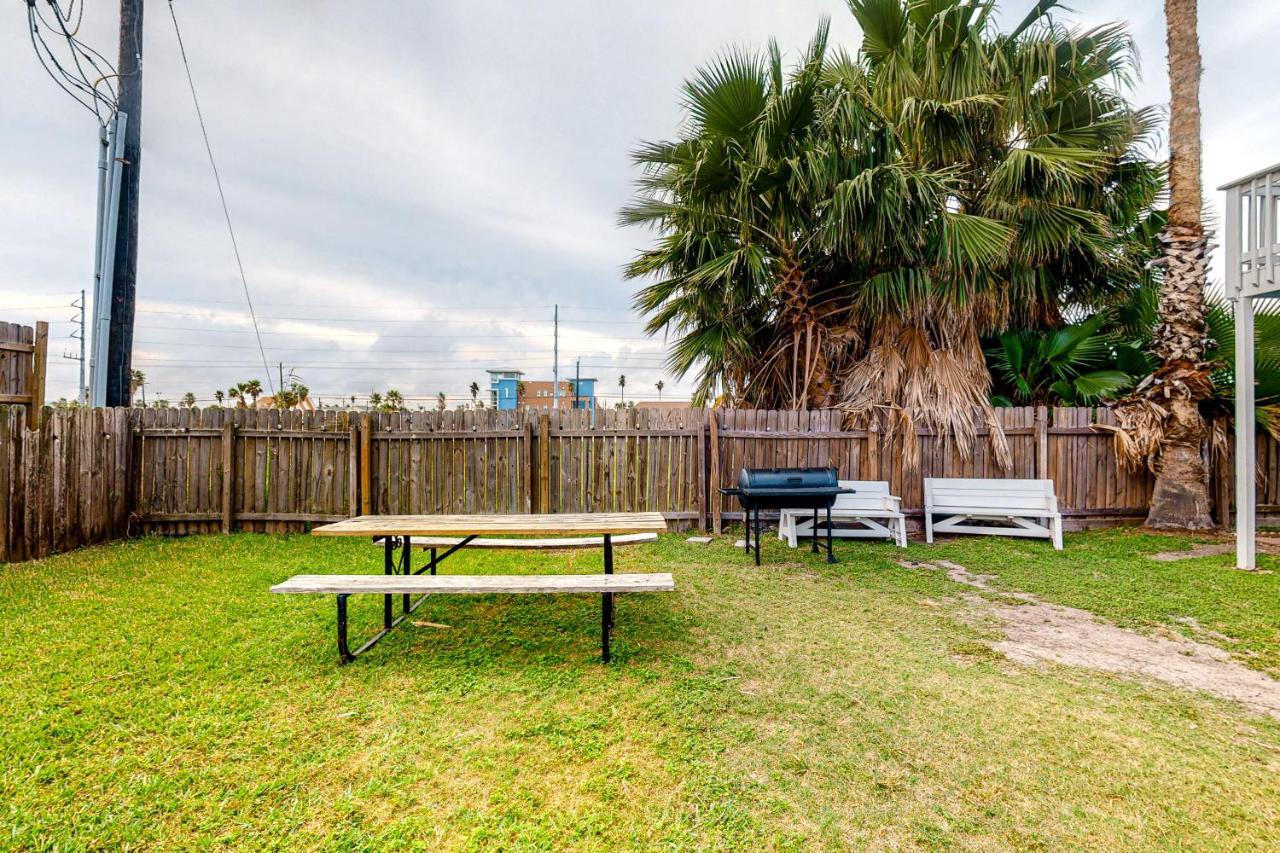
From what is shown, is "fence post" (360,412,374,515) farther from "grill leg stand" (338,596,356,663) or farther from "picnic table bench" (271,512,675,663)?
"grill leg stand" (338,596,356,663)

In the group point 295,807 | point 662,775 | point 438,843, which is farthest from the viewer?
point 662,775

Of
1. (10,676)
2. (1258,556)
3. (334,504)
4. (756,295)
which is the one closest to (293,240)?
(334,504)

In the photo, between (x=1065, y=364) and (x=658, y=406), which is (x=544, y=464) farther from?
(x=658, y=406)

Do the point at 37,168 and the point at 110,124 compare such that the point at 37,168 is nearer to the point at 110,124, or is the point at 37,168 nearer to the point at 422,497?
the point at 110,124

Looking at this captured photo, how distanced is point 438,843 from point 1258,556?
7.82 m

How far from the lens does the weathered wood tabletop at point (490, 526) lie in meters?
3.20

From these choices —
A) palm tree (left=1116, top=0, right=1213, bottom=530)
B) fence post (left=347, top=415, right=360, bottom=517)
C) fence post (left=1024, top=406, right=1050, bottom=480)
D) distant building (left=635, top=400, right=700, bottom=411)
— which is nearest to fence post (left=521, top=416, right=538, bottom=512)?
distant building (left=635, top=400, right=700, bottom=411)

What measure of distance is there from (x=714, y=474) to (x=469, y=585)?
179 inches

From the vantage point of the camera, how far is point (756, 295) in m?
7.53

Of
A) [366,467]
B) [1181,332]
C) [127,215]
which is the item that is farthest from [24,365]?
[1181,332]

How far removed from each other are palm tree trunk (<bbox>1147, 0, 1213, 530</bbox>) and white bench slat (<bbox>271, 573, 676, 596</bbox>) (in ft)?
24.1

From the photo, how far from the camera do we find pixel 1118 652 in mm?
3172

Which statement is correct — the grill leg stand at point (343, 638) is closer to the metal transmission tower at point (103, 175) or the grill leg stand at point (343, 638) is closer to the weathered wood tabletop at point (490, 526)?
the weathered wood tabletop at point (490, 526)

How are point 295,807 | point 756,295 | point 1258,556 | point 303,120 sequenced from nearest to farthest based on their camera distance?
point 295,807, point 1258,556, point 756,295, point 303,120
